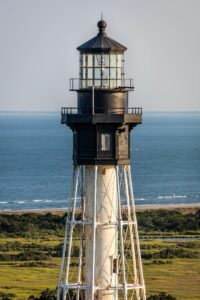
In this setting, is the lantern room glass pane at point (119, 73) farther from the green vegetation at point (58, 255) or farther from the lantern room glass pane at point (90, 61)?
the green vegetation at point (58, 255)

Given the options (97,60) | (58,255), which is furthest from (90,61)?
(58,255)

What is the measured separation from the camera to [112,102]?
26.7 metres

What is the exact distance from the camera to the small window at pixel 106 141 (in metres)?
26.8

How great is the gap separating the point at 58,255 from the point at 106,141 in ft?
137

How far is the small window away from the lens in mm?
26797

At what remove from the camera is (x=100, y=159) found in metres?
26.6

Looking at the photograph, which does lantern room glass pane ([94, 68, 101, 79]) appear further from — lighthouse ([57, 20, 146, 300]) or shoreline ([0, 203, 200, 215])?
shoreline ([0, 203, 200, 215])

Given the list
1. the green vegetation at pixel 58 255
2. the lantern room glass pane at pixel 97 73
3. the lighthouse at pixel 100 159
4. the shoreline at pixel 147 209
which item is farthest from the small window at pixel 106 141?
the shoreline at pixel 147 209

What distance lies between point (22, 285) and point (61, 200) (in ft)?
218

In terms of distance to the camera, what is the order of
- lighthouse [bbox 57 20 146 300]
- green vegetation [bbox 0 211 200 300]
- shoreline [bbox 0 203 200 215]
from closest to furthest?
1. lighthouse [bbox 57 20 146 300]
2. green vegetation [bbox 0 211 200 300]
3. shoreline [bbox 0 203 200 215]

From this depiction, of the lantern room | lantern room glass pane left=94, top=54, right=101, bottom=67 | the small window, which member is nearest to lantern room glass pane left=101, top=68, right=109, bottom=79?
the lantern room

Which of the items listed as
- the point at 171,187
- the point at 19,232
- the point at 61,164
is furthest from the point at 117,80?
the point at 61,164

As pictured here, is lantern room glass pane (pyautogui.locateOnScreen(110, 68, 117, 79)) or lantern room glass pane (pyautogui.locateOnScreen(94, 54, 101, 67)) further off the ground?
lantern room glass pane (pyautogui.locateOnScreen(94, 54, 101, 67))

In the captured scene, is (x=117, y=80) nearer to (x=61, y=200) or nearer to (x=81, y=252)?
(x=81, y=252)
